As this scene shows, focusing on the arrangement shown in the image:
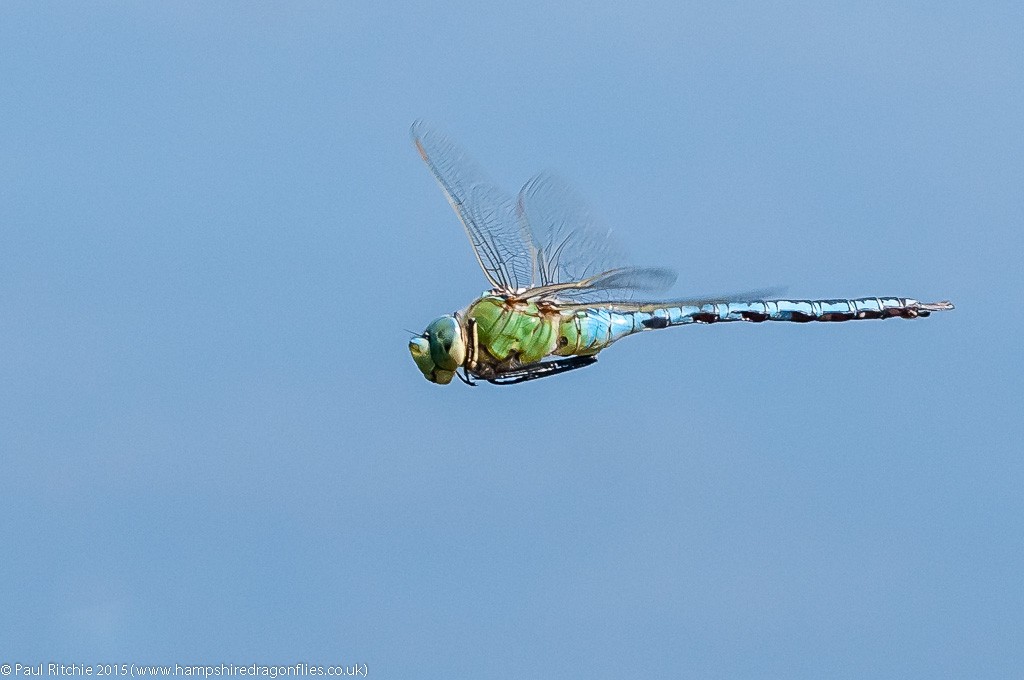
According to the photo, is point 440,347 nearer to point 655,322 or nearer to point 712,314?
point 655,322

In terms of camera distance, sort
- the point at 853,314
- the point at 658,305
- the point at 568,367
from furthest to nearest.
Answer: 1. the point at 853,314
2. the point at 658,305
3. the point at 568,367

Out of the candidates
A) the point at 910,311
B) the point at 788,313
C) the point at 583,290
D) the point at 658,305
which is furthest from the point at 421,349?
the point at 910,311

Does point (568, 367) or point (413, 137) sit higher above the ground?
point (413, 137)

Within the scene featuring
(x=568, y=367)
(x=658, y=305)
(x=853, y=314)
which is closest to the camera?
(x=568, y=367)

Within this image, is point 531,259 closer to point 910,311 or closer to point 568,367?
point 568,367

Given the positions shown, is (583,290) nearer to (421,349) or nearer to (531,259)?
(531,259)

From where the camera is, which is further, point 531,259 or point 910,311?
point 910,311
